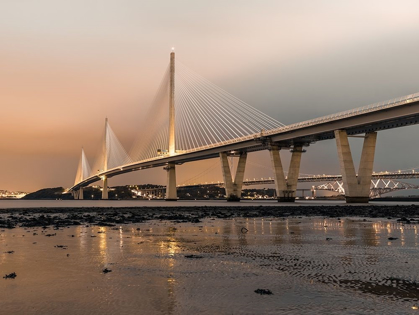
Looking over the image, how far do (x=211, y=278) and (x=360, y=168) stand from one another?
205 ft

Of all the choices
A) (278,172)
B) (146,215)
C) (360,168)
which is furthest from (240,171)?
(146,215)

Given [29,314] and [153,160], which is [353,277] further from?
[153,160]

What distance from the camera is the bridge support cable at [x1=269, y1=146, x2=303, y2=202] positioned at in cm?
8638

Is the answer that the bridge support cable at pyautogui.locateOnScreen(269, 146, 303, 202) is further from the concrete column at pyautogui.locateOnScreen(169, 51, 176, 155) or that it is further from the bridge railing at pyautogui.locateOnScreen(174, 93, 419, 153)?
the concrete column at pyautogui.locateOnScreen(169, 51, 176, 155)

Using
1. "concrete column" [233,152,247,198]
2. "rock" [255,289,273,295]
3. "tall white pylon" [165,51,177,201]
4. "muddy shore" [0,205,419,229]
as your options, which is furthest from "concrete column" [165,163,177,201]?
"rock" [255,289,273,295]

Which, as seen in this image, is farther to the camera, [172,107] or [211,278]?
[172,107]

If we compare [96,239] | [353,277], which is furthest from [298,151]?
[353,277]

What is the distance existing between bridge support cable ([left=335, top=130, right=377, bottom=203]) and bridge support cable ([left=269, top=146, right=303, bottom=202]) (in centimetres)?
1854

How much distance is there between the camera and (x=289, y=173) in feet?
284

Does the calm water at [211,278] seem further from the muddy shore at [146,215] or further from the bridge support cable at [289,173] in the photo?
the bridge support cable at [289,173]

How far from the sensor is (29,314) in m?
6.32

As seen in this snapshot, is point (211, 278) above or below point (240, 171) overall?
below

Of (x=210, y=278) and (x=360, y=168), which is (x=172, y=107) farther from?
(x=210, y=278)

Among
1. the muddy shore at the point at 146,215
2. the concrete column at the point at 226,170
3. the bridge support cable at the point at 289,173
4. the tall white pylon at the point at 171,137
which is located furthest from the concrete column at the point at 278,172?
the muddy shore at the point at 146,215
